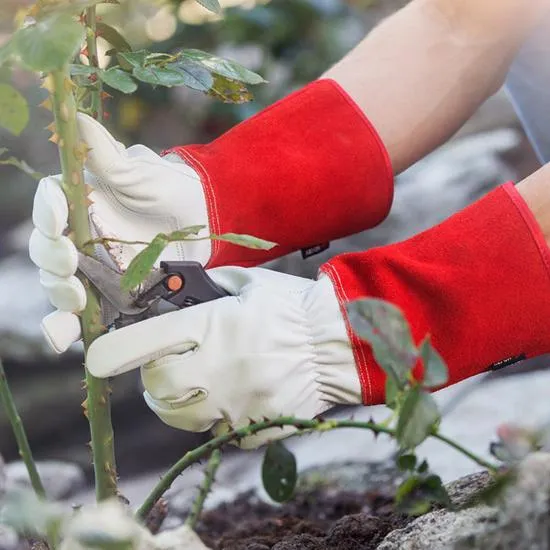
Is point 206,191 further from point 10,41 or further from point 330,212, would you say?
point 10,41

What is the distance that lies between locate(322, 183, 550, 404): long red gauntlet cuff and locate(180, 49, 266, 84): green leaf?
7.7 inches

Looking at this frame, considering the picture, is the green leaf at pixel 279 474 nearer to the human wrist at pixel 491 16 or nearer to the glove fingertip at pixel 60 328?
the glove fingertip at pixel 60 328

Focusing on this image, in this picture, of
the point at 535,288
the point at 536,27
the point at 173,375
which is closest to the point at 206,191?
the point at 173,375

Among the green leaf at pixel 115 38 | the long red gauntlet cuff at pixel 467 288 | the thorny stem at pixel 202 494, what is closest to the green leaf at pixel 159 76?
the green leaf at pixel 115 38

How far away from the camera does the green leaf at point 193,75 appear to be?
2.68ft

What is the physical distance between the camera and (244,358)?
83 cm

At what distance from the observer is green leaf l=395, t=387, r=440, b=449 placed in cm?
57

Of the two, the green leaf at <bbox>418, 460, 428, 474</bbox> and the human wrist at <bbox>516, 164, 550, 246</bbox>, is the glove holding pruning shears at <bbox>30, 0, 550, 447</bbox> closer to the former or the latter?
the human wrist at <bbox>516, 164, 550, 246</bbox>

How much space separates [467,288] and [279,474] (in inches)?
11.9

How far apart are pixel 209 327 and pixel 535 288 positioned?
1.02 ft

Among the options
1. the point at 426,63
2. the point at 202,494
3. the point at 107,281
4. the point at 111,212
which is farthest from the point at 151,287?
the point at 426,63

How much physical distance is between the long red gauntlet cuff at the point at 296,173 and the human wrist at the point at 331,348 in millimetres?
173

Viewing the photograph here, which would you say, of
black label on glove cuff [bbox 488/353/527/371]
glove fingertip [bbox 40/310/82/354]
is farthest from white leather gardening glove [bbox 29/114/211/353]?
black label on glove cuff [bbox 488/353/527/371]

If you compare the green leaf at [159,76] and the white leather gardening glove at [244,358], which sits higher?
the green leaf at [159,76]
